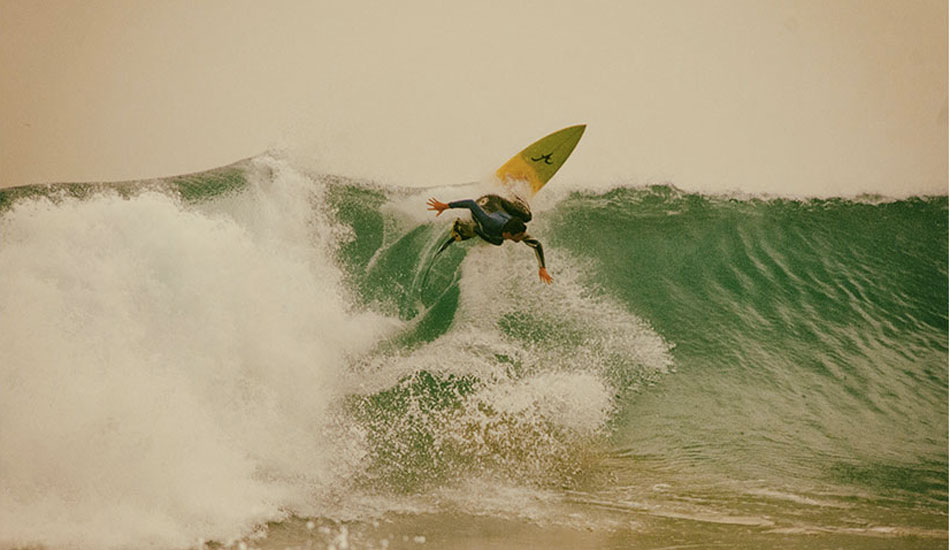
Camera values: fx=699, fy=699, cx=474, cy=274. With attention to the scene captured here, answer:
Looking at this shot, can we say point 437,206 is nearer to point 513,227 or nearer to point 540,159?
point 513,227

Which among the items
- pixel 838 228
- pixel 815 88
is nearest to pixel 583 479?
pixel 838 228

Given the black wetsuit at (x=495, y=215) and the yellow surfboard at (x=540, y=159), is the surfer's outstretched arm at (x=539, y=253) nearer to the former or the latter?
the black wetsuit at (x=495, y=215)

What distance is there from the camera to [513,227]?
9.00 ft

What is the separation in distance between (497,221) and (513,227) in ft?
0.22

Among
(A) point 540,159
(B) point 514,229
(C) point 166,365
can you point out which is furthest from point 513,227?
(C) point 166,365

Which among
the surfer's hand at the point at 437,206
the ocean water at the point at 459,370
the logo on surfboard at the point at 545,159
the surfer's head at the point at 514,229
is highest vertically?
the logo on surfboard at the point at 545,159

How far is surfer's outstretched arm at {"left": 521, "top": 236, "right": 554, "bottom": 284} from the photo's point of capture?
2748 mm

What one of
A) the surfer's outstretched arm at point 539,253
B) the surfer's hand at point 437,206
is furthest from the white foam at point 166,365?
the surfer's outstretched arm at point 539,253

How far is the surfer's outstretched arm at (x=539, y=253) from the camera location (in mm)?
2748

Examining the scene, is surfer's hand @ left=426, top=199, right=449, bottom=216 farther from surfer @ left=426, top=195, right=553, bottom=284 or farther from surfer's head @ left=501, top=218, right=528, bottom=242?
surfer's head @ left=501, top=218, right=528, bottom=242

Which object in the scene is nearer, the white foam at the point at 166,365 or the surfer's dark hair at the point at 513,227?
the white foam at the point at 166,365

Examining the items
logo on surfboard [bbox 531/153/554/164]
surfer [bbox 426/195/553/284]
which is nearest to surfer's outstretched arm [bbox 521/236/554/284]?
surfer [bbox 426/195/553/284]

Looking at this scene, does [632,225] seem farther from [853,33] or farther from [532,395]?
[853,33]

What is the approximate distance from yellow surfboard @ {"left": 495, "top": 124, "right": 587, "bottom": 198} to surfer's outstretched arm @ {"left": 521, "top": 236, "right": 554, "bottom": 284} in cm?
20
